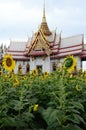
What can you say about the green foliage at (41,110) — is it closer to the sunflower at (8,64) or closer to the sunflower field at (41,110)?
the sunflower field at (41,110)

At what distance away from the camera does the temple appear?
23.4m

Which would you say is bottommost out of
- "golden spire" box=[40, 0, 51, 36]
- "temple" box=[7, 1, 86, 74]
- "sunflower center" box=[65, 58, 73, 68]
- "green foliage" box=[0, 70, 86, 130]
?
"green foliage" box=[0, 70, 86, 130]

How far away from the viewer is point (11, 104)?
77.7 inches

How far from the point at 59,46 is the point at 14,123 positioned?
75.1ft

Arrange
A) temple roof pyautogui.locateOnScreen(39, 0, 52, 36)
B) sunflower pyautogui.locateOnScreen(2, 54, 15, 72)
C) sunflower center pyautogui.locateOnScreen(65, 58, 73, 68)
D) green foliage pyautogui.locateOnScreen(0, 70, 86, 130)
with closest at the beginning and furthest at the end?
green foliage pyautogui.locateOnScreen(0, 70, 86, 130), sunflower center pyautogui.locateOnScreen(65, 58, 73, 68), sunflower pyautogui.locateOnScreen(2, 54, 15, 72), temple roof pyautogui.locateOnScreen(39, 0, 52, 36)

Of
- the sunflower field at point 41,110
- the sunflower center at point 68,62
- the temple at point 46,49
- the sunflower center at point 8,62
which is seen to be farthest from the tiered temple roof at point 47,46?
the sunflower field at point 41,110

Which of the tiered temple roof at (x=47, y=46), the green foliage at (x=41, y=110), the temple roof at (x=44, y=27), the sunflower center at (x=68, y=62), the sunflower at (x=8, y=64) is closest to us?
the green foliage at (x=41, y=110)

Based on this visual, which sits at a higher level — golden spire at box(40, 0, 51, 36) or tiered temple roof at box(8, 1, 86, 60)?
golden spire at box(40, 0, 51, 36)

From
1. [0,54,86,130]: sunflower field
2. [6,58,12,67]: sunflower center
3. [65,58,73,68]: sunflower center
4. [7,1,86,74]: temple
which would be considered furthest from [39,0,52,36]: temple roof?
[0,54,86,130]: sunflower field

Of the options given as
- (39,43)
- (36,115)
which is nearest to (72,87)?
(36,115)

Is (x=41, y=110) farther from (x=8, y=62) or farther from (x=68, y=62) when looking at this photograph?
(x=8, y=62)

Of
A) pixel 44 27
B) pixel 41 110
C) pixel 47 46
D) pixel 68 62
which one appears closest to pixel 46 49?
pixel 47 46

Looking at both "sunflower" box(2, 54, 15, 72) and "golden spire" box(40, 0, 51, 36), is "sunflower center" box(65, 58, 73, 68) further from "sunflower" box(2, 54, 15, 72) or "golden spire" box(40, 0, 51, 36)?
"golden spire" box(40, 0, 51, 36)

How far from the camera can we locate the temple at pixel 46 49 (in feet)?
76.8
